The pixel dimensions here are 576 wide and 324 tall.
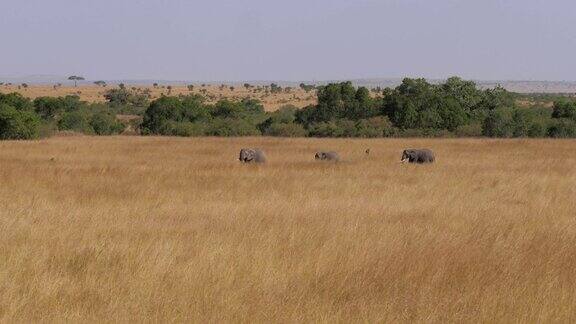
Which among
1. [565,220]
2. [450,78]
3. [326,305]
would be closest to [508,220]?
[565,220]

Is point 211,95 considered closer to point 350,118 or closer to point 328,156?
point 350,118

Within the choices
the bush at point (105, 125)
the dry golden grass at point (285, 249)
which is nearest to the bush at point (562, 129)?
the bush at point (105, 125)

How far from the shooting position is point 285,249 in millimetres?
7719

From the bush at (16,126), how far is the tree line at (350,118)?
0.09 metres

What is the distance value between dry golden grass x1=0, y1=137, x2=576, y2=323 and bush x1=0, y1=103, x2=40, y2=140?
19637 millimetres

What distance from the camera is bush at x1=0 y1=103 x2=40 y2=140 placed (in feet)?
115

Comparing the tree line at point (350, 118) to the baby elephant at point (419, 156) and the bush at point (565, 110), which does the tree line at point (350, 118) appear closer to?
the bush at point (565, 110)

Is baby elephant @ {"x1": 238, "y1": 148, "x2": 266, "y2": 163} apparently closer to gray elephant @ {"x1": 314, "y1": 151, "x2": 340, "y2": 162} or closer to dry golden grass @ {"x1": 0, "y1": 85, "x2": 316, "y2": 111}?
gray elephant @ {"x1": 314, "y1": 151, "x2": 340, "y2": 162}

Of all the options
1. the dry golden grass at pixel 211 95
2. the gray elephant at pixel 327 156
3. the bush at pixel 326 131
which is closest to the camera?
→ the gray elephant at pixel 327 156

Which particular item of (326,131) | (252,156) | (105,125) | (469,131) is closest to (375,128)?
(326,131)

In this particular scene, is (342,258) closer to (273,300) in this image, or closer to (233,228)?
(273,300)

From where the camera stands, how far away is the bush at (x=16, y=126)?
34938 mm

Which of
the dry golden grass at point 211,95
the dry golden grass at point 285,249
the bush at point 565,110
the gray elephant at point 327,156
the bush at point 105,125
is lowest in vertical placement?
the dry golden grass at point 211,95

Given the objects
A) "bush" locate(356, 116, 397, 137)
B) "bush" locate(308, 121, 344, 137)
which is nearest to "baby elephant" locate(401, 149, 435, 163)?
"bush" locate(356, 116, 397, 137)
